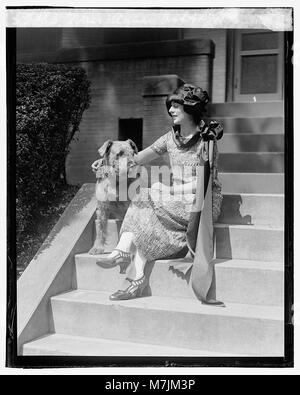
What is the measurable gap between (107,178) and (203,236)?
3.38 feet

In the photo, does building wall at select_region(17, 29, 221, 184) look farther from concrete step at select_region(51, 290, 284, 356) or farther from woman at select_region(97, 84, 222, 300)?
concrete step at select_region(51, 290, 284, 356)

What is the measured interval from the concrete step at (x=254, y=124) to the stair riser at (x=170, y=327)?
2817 millimetres

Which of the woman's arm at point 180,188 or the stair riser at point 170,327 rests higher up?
the woman's arm at point 180,188

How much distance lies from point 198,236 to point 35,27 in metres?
2.22

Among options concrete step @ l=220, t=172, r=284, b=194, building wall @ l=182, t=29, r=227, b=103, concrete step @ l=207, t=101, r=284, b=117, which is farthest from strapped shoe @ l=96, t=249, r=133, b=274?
building wall @ l=182, t=29, r=227, b=103

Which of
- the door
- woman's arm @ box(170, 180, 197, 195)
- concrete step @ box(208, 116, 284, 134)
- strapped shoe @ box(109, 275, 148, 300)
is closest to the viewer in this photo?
strapped shoe @ box(109, 275, 148, 300)

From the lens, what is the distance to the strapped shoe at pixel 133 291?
11.5 ft

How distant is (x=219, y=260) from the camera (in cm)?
366

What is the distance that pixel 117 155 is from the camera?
13.0 ft

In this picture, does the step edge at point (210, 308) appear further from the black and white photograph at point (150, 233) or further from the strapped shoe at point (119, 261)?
the strapped shoe at point (119, 261)

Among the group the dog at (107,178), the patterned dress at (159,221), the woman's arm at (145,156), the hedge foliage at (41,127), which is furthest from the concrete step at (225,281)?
the hedge foliage at (41,127)

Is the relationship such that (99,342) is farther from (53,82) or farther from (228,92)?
(228,92)

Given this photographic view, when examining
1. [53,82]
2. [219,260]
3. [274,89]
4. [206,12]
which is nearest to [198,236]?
[219,260]

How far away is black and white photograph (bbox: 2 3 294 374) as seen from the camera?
3281 mm
